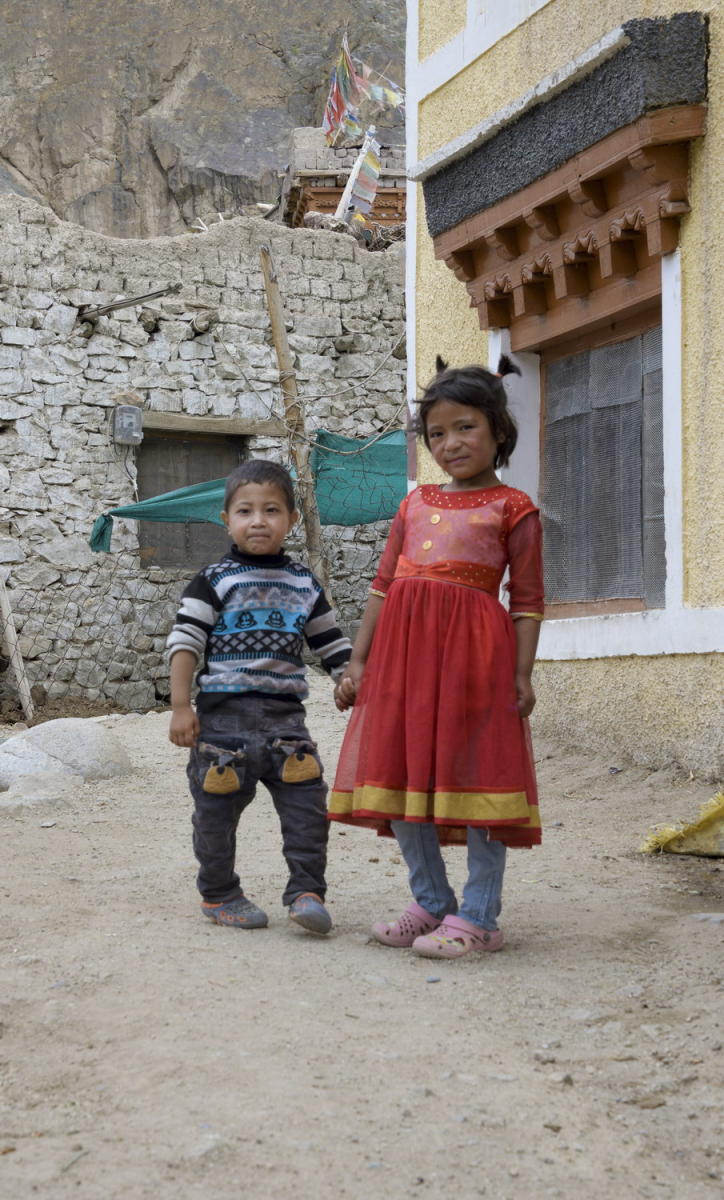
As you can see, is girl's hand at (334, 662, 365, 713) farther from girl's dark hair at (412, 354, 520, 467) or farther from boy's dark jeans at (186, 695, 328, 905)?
girl's dark hair at (412, 354, 520, 467)

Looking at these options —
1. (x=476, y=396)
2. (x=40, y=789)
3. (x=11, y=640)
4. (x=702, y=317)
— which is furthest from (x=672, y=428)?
(x=11, y=640)

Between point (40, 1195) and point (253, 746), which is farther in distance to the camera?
point (253, 746)

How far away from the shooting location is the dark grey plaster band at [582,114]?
499cm

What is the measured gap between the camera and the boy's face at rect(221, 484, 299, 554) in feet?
10.8

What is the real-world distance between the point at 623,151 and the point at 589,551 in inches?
74.3

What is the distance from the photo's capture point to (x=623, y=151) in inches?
204

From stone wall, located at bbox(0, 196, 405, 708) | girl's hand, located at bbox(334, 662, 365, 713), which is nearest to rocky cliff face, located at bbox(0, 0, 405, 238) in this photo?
stone wall, located at bbox(0, 196, 405, 708)

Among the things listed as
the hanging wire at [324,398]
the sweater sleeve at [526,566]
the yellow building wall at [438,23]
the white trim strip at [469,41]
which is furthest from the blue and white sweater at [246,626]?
the hanging wire at [324,398]

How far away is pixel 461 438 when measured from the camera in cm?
319

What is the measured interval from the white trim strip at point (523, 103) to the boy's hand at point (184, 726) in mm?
3452

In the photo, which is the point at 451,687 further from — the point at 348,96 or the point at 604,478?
the point at 348,96

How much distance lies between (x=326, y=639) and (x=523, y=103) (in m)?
3.46

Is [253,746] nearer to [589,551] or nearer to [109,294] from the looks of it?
[589,551]

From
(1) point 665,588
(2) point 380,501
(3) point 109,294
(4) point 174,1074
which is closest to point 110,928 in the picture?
(4) point 174,1074
